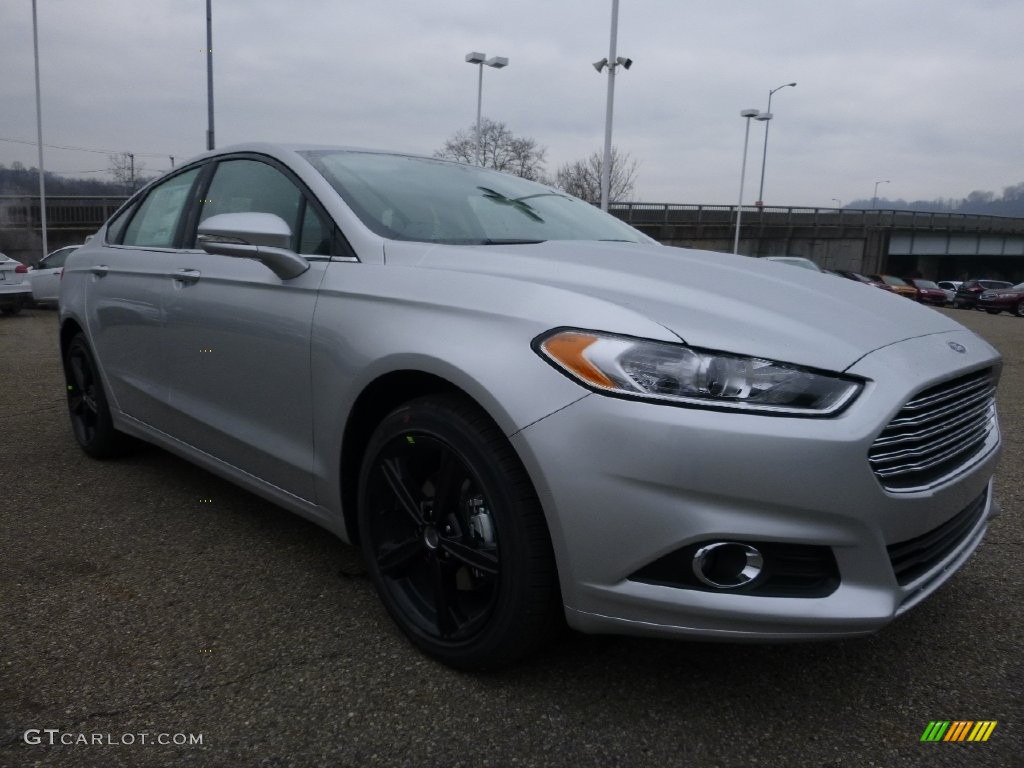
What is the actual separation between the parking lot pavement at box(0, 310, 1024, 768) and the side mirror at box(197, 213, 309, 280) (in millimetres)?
1077

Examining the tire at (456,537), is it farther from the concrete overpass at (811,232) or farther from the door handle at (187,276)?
the concrete overpass at (811,232)

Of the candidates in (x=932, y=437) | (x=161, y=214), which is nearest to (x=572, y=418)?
(x=932, y=437)

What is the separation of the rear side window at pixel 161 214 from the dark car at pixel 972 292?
33.3 metres

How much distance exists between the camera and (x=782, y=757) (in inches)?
72.6

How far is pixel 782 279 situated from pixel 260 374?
5.50 ft

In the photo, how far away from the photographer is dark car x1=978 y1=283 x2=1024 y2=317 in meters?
28.6

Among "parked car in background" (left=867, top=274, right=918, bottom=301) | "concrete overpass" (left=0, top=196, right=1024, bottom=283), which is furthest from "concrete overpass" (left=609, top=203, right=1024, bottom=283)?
"parked car in background" (left=867, top=274, right=918, bottom=301)

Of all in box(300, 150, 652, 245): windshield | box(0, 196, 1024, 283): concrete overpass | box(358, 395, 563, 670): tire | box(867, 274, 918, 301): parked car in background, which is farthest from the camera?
box(867, 274, 918, 301): parked car in background

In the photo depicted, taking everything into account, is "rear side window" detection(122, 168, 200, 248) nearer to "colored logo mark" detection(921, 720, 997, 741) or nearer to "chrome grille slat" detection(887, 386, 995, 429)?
"chrome grille slat" detection(887, 386, 995, 429)

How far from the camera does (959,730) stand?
6.40 ft

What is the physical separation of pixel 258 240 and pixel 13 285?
14246 millimetres

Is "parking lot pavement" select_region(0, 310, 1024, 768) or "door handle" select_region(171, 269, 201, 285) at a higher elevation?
"door handle" select_region(171, 269, 201, 285)

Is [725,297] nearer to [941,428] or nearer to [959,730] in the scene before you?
[941,428]

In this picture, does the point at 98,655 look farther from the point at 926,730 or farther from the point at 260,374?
the point at 926,730
